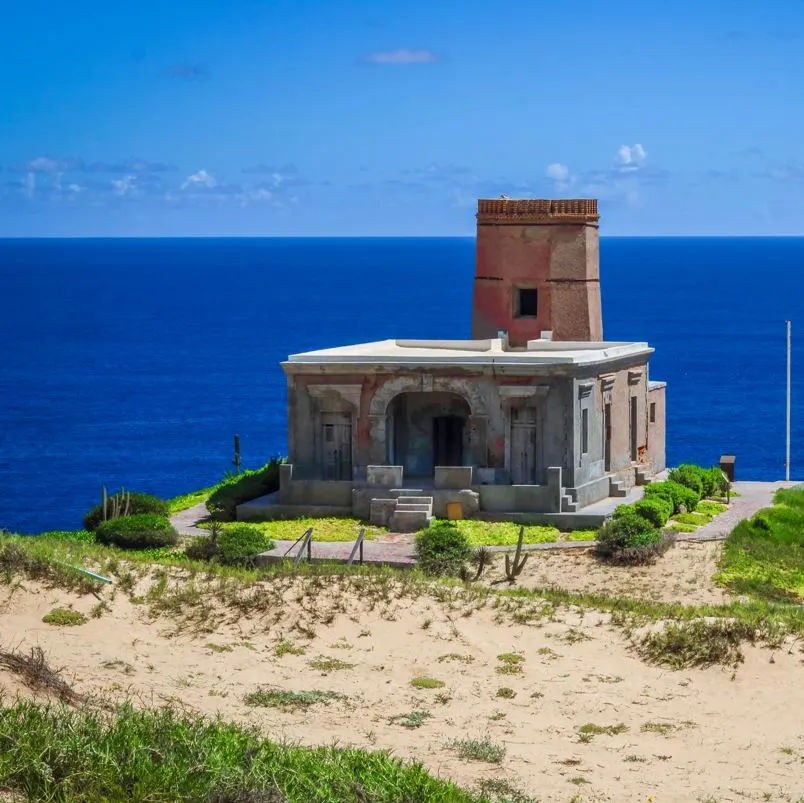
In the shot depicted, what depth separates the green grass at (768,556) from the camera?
1291 inches

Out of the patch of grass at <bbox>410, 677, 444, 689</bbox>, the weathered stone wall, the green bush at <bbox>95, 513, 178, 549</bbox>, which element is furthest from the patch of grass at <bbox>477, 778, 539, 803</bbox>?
the weathered stone wall

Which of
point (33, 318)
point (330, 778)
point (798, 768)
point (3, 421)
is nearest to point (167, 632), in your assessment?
point (330, 778)

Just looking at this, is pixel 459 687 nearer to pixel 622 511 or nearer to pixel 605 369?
pixel 622 511

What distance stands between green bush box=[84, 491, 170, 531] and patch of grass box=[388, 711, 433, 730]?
720 inches

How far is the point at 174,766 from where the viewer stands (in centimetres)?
1659

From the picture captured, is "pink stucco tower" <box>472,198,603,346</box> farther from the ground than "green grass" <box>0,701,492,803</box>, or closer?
farther from the ground

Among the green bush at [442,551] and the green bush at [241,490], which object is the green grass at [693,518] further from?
the green bush at [241,490]

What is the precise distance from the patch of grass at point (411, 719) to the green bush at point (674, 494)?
18971 mm

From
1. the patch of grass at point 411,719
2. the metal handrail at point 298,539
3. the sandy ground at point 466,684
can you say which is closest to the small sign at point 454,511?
the metal handrail at point 298,539

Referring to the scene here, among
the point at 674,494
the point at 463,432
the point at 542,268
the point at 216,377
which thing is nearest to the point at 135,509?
the point at 463,432

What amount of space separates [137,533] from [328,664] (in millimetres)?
13393

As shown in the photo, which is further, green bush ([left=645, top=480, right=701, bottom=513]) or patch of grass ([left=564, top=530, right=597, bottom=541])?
green bush ([left=645, top=480, right=701, bottom=513])

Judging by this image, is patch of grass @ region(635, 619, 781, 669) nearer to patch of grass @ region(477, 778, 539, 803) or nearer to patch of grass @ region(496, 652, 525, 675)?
patch of grass @ region(496, 652, 525, 675)

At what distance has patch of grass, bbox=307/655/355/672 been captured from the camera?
76.4ft
